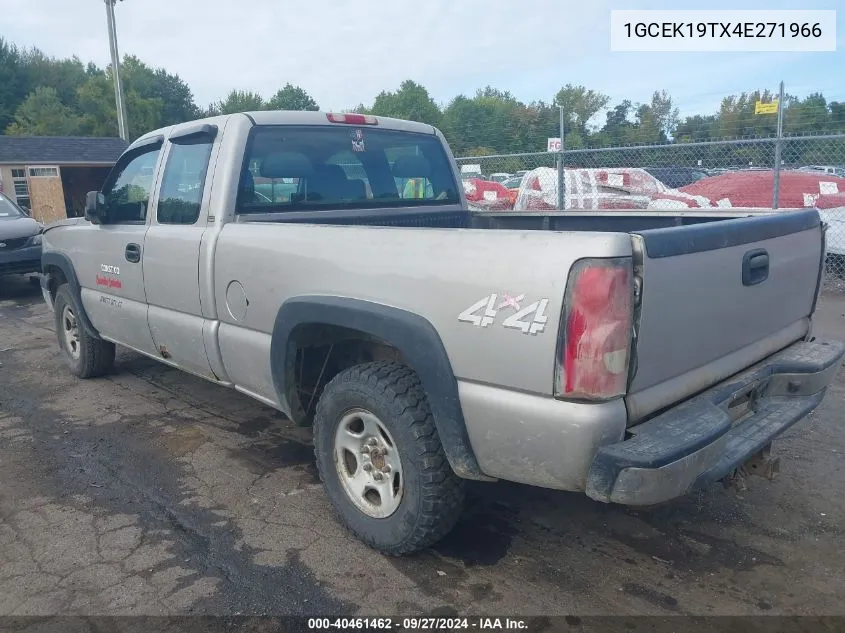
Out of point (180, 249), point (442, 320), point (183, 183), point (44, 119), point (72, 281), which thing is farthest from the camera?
point (44, 119)

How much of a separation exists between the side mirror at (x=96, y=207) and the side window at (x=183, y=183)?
0.77 meters

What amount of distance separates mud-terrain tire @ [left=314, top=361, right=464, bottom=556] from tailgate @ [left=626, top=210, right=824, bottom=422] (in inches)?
33.2

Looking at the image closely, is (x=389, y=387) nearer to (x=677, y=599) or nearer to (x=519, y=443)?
(x=519, y=443)

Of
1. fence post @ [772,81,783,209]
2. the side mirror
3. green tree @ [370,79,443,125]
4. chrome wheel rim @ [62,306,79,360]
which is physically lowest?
chrome wheel rim @ [62,306,79,360]

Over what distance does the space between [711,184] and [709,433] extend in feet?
30.6

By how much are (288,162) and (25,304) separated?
799cm

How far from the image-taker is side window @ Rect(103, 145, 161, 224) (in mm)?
4594

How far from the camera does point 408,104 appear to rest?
6862cm

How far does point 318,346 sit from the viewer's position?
346 cm

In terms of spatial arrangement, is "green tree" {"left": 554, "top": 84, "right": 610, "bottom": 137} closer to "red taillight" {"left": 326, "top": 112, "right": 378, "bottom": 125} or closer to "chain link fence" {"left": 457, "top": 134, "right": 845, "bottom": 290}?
"chain link fence" {"left": 457, "top": 134, "right": 845, "bottom": 290}

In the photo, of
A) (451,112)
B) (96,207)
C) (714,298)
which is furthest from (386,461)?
(451,112)

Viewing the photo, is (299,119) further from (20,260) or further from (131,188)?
(20,260)

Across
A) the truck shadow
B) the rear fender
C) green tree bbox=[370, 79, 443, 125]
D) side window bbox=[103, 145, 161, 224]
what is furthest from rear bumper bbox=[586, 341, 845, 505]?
green tree bbox=[370, 79, 443, 125]

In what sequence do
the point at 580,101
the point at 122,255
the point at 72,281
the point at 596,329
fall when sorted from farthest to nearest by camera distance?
the point at 580,101 < the point at 72,281 < the point at 122,255 < the point at 596,329
